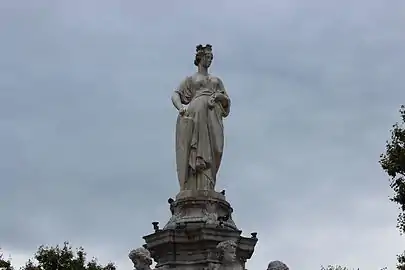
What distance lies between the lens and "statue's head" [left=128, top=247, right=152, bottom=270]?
45.2 ft

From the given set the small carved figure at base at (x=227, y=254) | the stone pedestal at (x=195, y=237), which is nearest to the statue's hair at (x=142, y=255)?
the stone pedestal at (x=195, y=237)

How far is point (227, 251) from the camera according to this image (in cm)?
1395

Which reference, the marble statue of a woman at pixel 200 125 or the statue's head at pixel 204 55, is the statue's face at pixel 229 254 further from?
the statue's head at pixel 204 55

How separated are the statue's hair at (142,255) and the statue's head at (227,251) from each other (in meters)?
1.24

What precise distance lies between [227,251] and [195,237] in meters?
0.88

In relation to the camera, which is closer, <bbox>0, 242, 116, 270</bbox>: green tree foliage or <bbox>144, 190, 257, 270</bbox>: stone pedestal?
<bbox>144, 190, 257, 270</bbox>: stone pedestal

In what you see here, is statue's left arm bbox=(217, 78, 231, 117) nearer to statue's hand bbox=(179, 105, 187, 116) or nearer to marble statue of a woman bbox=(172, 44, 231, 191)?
marble statue of a woman bbox=(172, 44, 231, 191)

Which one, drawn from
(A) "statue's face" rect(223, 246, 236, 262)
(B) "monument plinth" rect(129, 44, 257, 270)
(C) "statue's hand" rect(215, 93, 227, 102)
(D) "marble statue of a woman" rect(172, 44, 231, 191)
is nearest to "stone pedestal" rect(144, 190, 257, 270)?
(B) "monument plinth" rect(129, 44, 257, 270)

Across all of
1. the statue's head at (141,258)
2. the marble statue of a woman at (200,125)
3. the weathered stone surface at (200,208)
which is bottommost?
the statue's head at (141,258)

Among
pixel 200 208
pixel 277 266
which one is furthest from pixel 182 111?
pixel 277 266

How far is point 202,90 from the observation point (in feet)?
53.3

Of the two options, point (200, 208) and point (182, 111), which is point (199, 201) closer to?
point (200, 208)

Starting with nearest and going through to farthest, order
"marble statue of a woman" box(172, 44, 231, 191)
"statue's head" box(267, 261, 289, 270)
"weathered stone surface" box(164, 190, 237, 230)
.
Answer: "statue's head" box(267, 261, 289, 270) → "weathered stone surface" box(164, 190, 237, 230) → "marble statue of a woman" box(172, 44, 231, 191)

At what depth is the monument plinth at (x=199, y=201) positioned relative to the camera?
14.5 m
